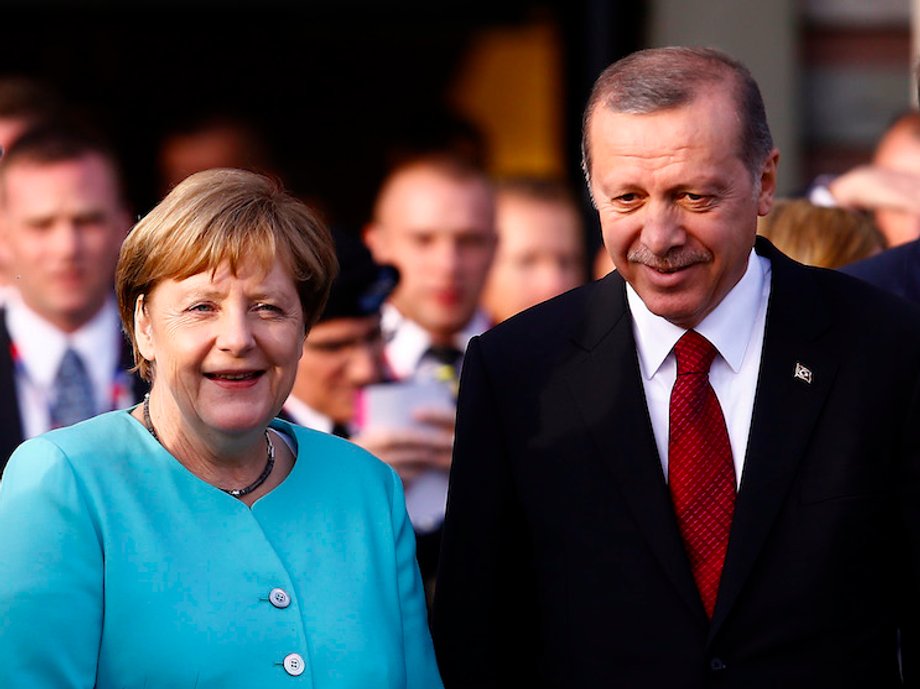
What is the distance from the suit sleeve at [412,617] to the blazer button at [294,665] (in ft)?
0.83

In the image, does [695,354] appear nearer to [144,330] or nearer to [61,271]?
[144,330]

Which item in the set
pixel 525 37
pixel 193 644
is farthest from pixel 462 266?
pixel 193 644

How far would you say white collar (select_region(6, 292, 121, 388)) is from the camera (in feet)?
17.4

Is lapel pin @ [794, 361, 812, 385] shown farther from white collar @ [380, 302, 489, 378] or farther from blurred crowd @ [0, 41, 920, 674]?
white collar @ [380, 302, 489, 378]

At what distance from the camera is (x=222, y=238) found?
9.89 ft

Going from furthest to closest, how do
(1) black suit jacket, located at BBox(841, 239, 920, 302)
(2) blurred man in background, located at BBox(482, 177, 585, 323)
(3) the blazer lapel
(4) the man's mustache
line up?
(2) blurred man in background, located at BBox(482, 177, 585, 323) → (3) the blazer lapel → (1) black suit jacket, located at BBox(841, 239, 920, 302) → (4) the man's mustache

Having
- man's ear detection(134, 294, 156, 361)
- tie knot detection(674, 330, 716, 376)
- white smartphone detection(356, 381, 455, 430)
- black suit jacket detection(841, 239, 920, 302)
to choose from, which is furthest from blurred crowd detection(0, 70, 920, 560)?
tie knot detection(674, 330, 716, 376)

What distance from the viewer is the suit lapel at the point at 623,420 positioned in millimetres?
3137

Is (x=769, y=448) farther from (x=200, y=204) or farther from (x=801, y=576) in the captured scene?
(x=200, y=204)

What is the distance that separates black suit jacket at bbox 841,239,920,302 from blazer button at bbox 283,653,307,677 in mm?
1603

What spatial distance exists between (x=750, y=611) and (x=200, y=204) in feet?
3.92

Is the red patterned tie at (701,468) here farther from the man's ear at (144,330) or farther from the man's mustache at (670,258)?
the man's ear at (144,330)

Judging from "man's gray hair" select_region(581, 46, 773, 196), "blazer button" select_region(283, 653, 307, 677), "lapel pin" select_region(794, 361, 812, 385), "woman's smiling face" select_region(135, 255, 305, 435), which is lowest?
"blazer button" select_region(283, 653, 307, 677)

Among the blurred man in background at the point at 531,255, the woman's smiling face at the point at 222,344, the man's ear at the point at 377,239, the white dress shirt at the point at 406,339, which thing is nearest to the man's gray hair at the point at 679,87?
the woman's smiling face at the point at 222,344
